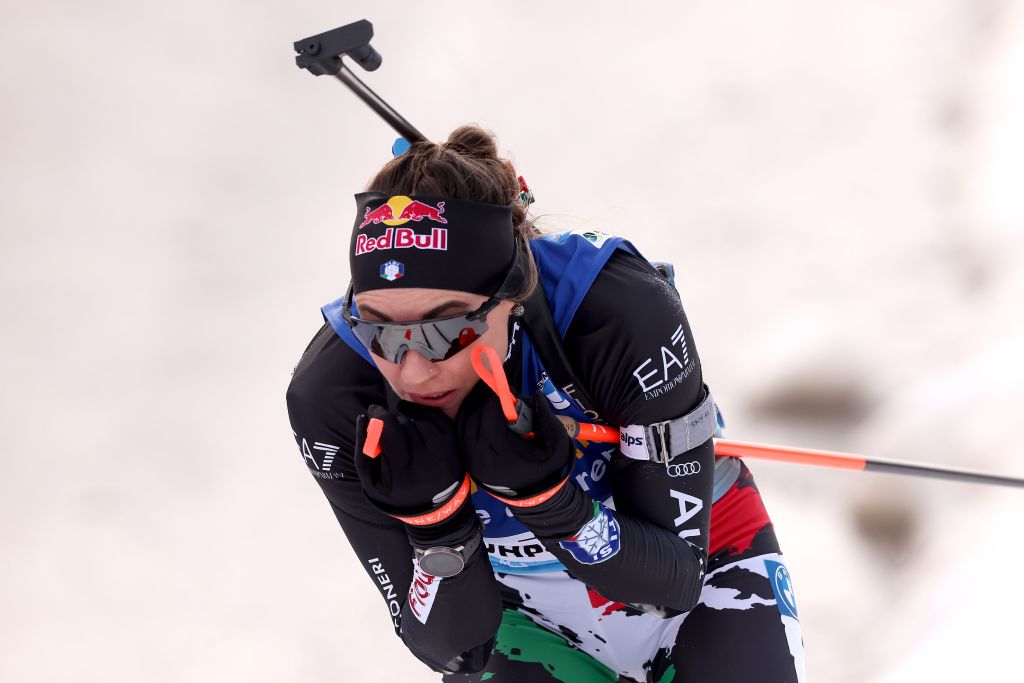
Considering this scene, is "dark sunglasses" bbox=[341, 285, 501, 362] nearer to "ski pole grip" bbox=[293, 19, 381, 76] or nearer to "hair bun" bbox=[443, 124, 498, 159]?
"hair bun" bbox=[443, 124, 498, 159]

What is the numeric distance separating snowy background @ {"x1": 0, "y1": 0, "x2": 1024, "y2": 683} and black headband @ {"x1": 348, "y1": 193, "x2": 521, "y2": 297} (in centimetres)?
135

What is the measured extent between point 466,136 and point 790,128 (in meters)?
2.61

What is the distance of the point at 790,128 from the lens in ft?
13.2

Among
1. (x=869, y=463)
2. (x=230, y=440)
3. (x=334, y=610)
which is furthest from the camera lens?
(x=230, y=440)

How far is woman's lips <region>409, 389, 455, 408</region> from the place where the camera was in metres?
1.60

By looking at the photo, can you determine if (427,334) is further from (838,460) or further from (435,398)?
(838,460)

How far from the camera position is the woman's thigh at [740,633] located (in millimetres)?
1799

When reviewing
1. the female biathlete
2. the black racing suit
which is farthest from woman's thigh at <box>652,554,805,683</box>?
the black racing suit

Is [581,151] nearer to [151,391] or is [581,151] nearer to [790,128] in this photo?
[790,128]

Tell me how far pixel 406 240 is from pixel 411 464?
1.10 feet

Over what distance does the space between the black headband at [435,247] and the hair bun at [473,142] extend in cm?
16

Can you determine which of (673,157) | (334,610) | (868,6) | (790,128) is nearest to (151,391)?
(334,610)

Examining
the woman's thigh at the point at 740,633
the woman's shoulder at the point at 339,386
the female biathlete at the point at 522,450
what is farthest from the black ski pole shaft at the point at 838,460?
the woman's shoulder at the point at 339,386

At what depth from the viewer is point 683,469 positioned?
5.58 feet
